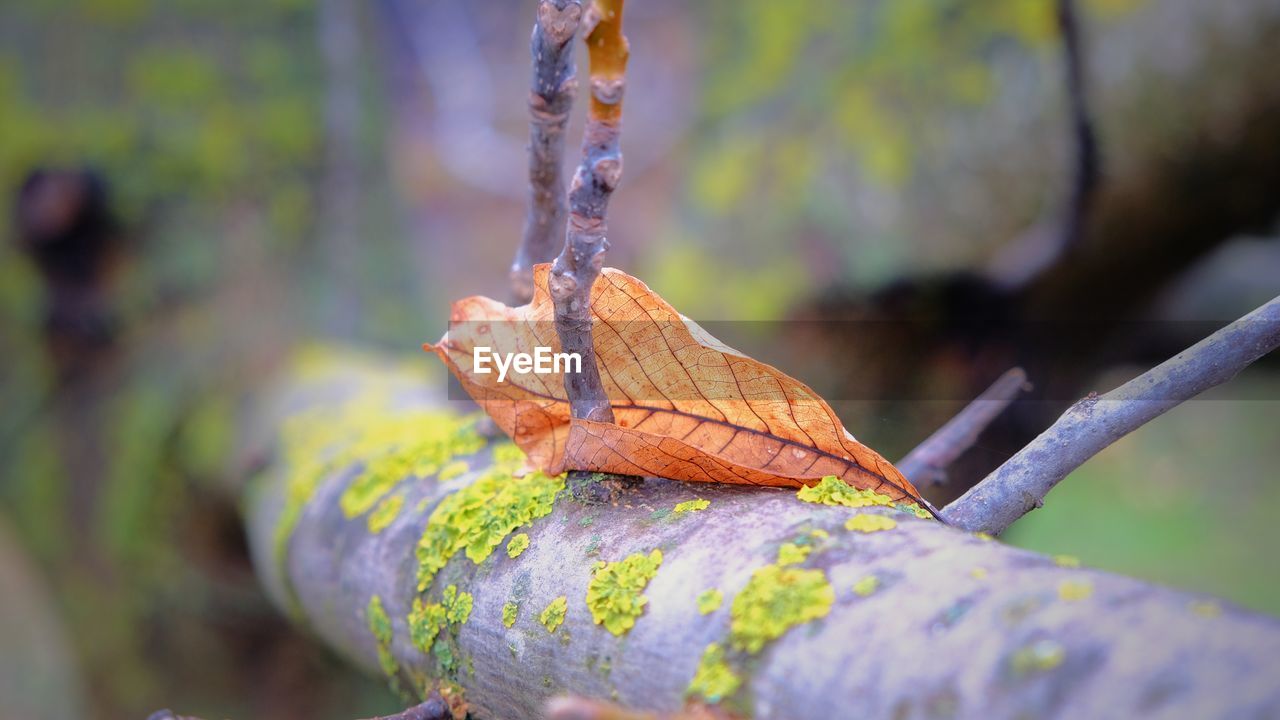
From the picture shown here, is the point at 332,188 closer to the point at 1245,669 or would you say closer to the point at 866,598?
the point at 866,598

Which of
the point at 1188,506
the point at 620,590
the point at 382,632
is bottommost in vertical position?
the point at 1188,506

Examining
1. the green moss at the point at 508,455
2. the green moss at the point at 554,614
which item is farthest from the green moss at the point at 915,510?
the green moss at the point at 508,455

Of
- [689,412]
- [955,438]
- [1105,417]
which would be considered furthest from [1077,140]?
[689,412]

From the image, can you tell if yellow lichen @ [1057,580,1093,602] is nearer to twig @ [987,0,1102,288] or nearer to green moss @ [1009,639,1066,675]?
green moss @ [1009,639,1066,675]

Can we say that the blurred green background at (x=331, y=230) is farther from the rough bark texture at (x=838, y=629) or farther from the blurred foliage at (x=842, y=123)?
the rough bark texture at (x=838, y=629)

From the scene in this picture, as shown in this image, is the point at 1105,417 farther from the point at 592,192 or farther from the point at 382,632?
the point at 382,632

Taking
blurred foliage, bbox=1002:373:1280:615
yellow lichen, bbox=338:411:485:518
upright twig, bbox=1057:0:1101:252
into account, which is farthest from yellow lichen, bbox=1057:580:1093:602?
blurred foliage, bbox=1002:373:1280:615
